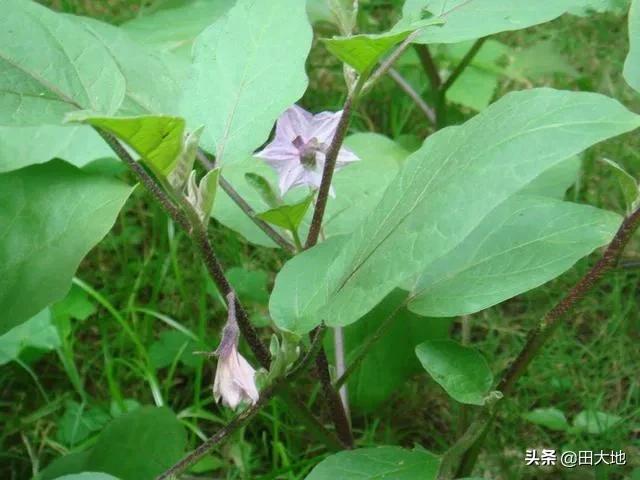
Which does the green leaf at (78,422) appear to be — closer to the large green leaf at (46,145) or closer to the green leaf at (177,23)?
the large green leaf at (46,145)

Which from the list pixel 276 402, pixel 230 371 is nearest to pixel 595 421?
pixel 276 402

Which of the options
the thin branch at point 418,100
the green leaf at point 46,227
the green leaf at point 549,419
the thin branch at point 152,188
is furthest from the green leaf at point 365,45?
the thin branch at point 418,100

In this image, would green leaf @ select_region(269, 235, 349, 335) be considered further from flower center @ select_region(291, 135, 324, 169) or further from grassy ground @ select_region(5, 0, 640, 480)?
grassy ground @ select_region(5, 0, 640, 480)

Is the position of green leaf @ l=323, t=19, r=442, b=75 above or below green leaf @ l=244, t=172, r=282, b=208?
above

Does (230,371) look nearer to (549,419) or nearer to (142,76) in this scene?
(142,76)

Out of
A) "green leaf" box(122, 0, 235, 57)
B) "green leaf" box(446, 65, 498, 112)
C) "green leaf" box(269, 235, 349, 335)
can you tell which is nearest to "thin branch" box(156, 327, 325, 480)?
"green leaf" box(269, 235, 349, 335)
